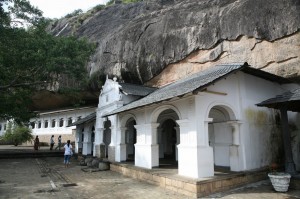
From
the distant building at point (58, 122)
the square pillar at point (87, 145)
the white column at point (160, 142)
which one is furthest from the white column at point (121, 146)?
the distant building at point (58, 122)

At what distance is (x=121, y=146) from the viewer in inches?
558

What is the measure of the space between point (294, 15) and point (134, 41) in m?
11.2

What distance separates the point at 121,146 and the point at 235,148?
6718 millimetres

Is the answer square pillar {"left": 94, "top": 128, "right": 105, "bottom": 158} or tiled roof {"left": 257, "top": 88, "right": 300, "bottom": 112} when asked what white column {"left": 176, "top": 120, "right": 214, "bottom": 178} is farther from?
square pillar {"left": 94, "top": 128, "right": 105, "bottom": 158}

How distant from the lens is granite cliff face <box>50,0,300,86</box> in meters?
12.0

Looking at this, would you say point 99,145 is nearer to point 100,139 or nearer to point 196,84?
point 100,139

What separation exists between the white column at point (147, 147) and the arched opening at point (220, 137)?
112 inches

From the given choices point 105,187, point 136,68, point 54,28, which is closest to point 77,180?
point 105,187

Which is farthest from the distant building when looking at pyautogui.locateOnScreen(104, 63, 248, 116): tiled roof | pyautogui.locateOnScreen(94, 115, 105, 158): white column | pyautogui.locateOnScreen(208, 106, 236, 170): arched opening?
pyautogui.locateOnScreen(208, 106, 236, 170): arched opening

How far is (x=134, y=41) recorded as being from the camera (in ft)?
63.2

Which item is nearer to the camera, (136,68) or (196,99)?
(196,99)

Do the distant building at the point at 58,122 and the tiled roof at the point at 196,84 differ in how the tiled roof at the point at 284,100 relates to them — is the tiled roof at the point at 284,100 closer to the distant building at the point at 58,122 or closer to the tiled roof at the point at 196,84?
the tiled roof at the point at 196,84

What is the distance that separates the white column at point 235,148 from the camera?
9.95m

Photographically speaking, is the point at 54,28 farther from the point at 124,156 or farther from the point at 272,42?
the point at 272,42
